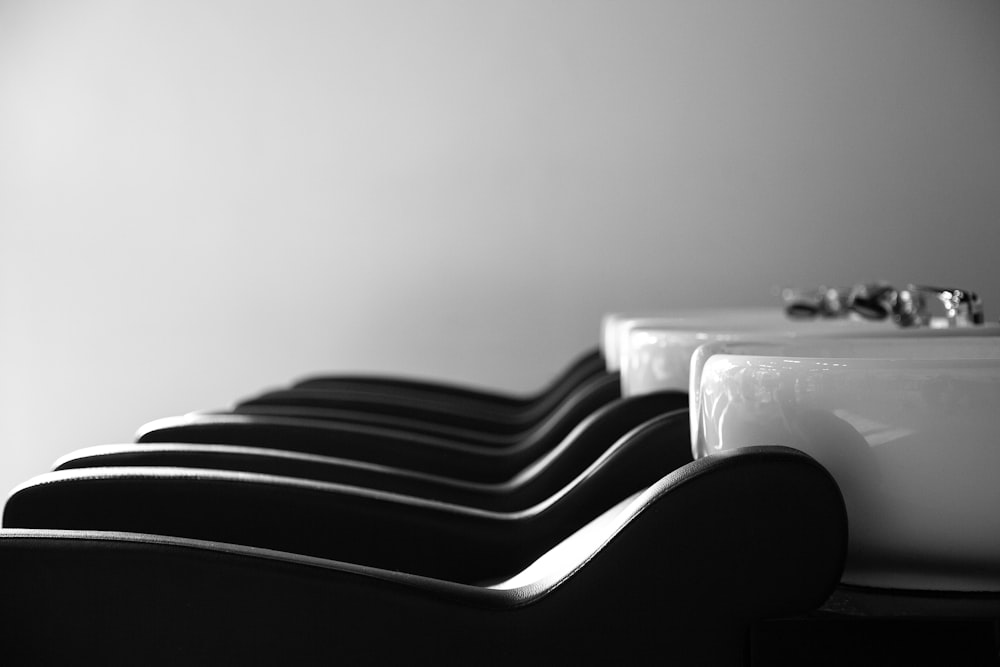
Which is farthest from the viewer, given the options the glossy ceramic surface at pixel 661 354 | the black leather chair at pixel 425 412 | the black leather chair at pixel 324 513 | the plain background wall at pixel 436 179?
the plain background wall at pixel 436 179

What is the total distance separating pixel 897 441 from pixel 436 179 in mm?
3105

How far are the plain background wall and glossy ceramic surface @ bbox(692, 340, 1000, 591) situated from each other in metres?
2.87

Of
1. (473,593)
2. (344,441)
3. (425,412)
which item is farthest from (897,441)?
(425,412)

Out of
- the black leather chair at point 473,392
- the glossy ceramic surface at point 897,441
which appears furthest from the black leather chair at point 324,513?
the black leather chair at point 473,392

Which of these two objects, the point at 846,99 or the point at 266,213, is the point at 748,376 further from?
the point at 266,213

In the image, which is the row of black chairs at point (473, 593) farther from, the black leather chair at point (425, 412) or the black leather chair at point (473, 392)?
the black leather chair at point (473, 392)

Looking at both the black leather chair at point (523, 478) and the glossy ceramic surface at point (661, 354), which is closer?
the black leather chair at point (523, 478)

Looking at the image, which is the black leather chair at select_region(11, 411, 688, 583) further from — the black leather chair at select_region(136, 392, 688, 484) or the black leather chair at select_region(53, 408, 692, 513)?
the black leather chair at select_region(136, 392, 688, 484)

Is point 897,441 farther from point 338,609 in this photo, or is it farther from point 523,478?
point 523,478

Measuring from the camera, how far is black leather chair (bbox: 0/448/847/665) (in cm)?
85

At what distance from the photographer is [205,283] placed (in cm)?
395

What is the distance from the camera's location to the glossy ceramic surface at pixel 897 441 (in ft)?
2.62

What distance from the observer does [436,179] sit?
3812mm

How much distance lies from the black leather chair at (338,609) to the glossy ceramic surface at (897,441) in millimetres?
88
